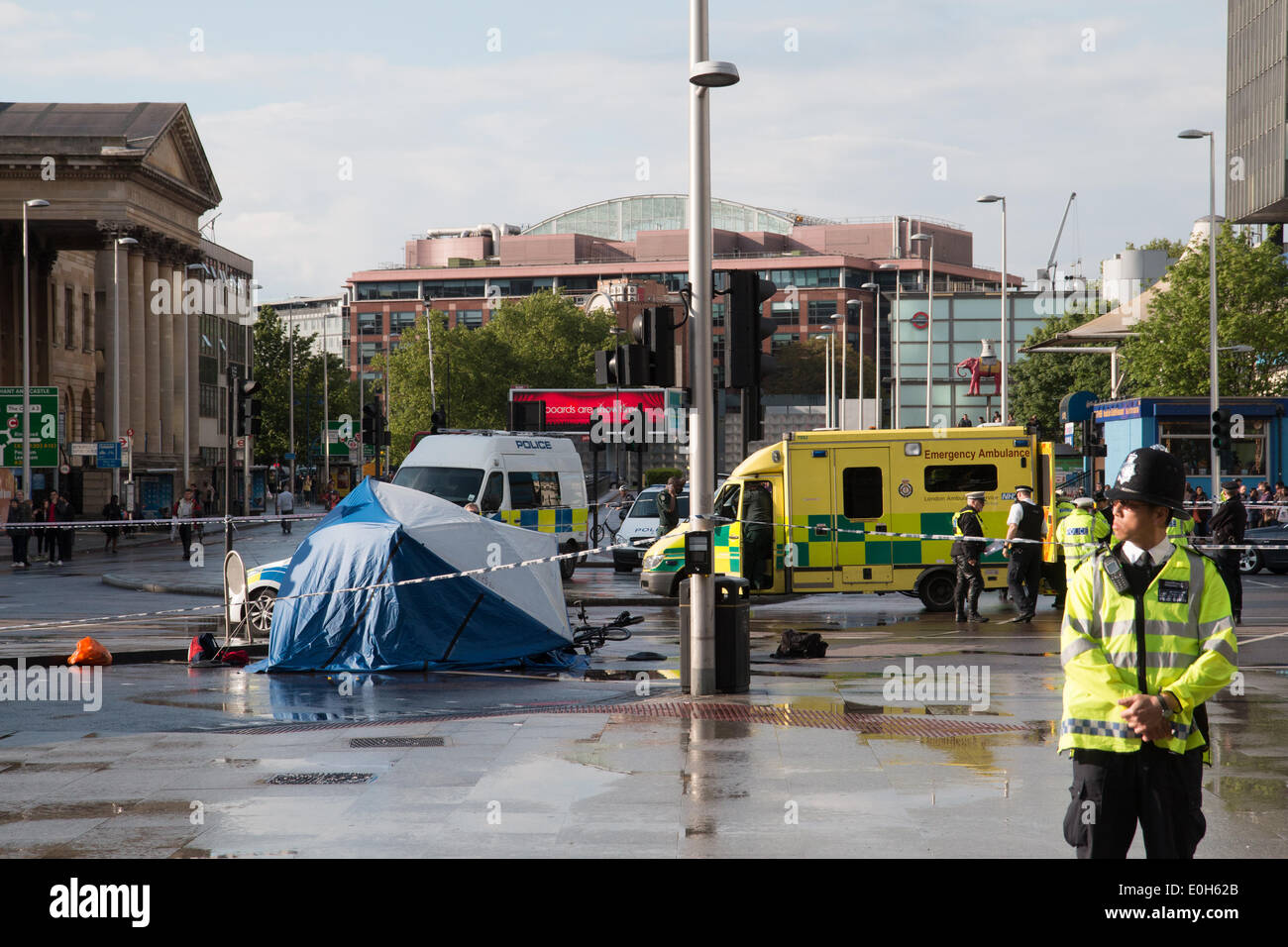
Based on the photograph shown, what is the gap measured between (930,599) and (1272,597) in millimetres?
7128

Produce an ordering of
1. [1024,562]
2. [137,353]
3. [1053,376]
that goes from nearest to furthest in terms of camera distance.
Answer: [1024,562], [137,353], [1053,376]

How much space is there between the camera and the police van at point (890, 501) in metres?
22.8

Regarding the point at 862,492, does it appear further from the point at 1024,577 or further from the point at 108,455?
the point at 108,455

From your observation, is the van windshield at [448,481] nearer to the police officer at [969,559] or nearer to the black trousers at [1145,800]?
the police officer at [969,559]

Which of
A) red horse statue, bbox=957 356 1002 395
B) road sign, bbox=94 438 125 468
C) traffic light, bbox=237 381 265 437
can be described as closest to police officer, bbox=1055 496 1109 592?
traffic light, bbox=237 381 265 437

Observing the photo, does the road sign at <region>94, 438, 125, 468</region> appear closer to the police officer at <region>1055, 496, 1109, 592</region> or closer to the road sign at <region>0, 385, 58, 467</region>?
the road sign at <region>0, 385, 58, 467</region>

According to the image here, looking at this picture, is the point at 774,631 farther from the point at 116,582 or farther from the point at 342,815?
the point at 116,582

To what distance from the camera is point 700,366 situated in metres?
12.9

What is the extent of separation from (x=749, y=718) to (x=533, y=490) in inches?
807

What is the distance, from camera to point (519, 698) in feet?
44.4

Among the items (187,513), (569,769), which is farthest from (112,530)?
(569,769)

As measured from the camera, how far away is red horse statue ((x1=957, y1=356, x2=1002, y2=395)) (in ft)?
211
